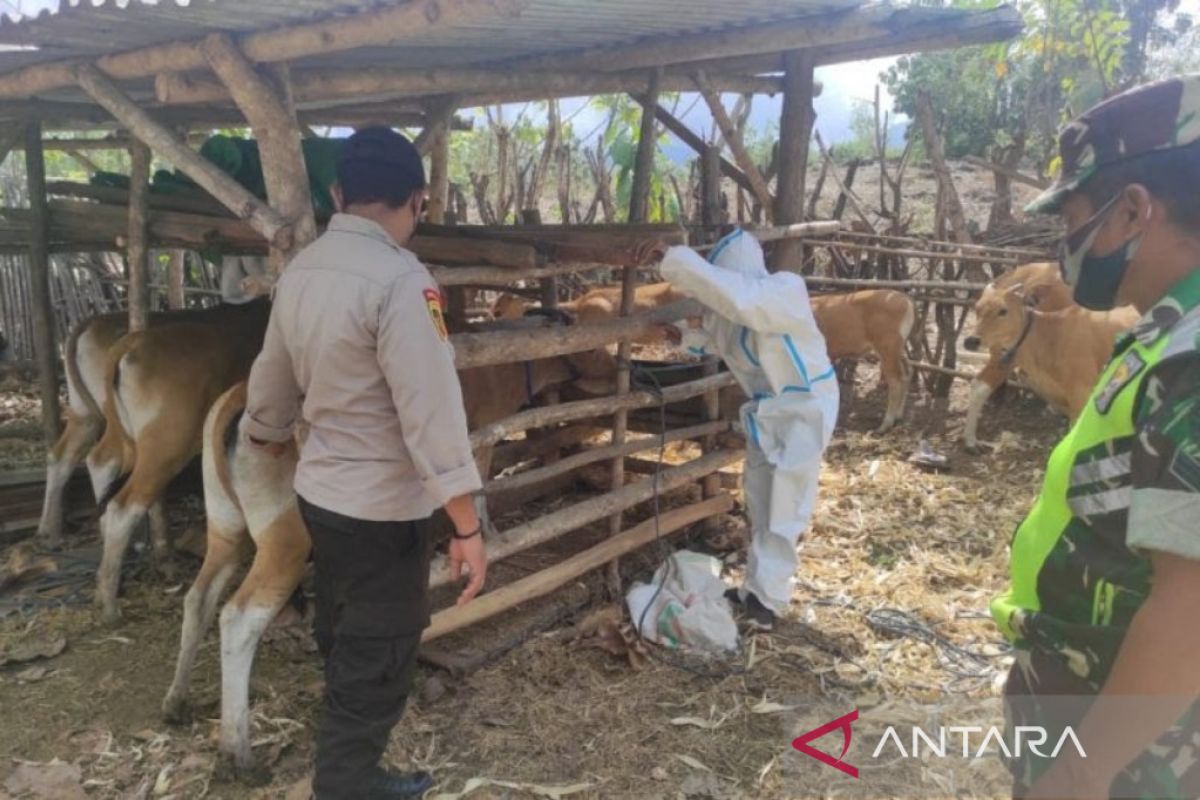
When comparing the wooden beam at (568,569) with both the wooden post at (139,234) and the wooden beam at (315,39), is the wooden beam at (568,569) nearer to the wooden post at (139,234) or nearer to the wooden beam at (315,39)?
the wooden beam at (315,39)

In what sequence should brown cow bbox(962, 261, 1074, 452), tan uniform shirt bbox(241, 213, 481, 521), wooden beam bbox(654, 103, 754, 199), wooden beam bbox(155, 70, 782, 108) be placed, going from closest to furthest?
tan uniform shirt bbox(241, 213, 481, 521) → wooden beam bbox(155, 70, 782, 108) → wooden beam bbox(654, 103, 754, 199) → brown cow bbox(962, 261, 1074, 452)

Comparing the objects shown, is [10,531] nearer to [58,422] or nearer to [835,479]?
[58,422]

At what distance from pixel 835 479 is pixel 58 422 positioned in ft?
19.9

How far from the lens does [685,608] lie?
14.7 ft

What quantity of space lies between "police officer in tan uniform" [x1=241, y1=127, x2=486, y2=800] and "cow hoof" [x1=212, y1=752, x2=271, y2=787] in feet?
1.84

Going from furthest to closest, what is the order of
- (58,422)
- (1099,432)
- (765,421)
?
(58,422), (765,421), (1099,432)

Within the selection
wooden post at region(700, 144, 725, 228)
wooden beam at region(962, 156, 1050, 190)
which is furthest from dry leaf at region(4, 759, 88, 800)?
wooden beam at region(962, 156, 1050, 190)

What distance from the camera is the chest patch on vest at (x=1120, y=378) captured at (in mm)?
1391

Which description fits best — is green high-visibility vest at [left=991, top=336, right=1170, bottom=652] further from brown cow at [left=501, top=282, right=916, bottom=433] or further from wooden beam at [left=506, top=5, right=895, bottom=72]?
brown cow at [left=501, top=282, right=916, bottom=433]

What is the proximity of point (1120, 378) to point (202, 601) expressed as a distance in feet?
11.4

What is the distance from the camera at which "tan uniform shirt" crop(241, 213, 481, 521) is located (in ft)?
7.91

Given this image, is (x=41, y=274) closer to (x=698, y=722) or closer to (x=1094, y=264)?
(x=698, y=722)

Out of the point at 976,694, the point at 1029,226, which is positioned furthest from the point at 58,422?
the point at 1029,226

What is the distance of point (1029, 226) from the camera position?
31.8 ft
